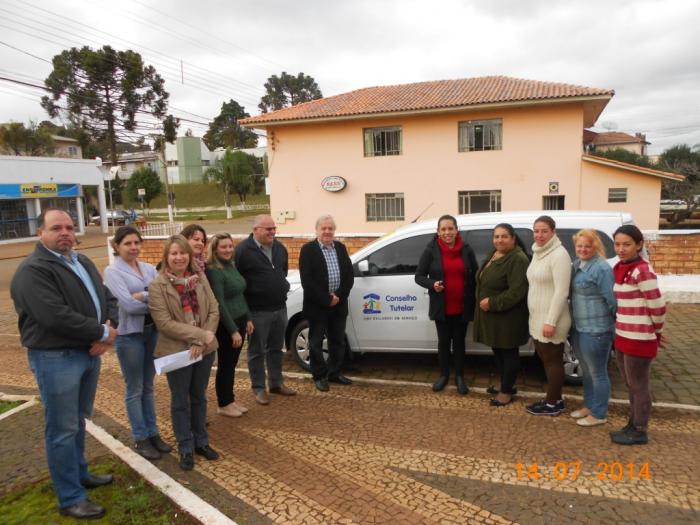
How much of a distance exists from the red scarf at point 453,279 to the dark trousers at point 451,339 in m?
0.11

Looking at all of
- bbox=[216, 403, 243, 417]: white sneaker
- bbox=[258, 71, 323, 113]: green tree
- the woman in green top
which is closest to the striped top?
the woman in green top

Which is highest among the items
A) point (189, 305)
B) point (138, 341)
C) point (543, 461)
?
point (189, 305)

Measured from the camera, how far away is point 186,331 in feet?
11.5

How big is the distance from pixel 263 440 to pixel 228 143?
7717 cm

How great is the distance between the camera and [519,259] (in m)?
4.47

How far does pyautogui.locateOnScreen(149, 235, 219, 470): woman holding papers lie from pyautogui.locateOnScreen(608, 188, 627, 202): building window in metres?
16.5

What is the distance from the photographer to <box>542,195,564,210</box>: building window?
17.6m

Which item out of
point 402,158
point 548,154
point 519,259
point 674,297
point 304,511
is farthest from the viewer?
point 402,158

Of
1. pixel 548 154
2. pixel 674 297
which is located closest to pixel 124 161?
pixel 548 154

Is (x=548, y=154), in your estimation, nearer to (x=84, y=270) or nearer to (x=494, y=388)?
(x=494, y=388)

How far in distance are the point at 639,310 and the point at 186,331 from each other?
10.8ft

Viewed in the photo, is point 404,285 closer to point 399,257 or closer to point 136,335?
point 399,257

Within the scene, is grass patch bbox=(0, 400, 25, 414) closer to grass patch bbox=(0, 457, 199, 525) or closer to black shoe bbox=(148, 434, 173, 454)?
grass patch bbox=(0, 457, 199, 525)

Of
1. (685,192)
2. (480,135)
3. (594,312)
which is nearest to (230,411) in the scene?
(594,312)
